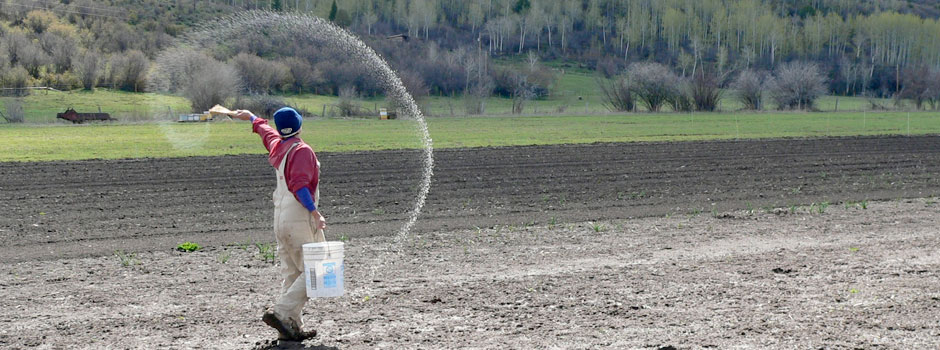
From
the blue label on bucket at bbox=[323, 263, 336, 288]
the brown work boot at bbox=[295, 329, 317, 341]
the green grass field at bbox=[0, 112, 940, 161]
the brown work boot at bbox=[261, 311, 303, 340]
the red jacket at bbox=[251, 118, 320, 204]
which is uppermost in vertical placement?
the red jacket at bbox=[251, 118, 320, 204]

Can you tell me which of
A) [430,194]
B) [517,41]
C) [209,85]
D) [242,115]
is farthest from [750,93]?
[242,115]

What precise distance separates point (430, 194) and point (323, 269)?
1158 centimetres

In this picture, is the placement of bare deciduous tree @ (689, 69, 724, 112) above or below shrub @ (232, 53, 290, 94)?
below

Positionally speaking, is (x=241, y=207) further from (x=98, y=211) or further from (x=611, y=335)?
(x=611, y=335)

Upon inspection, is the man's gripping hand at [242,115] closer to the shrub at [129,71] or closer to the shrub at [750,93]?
the shrub at [129,71]

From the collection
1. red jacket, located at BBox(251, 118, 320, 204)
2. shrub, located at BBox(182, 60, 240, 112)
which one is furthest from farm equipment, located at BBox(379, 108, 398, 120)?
red jacket, located at BBox(251, 118, 320, 204)

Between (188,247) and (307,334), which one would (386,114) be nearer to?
(188,247)

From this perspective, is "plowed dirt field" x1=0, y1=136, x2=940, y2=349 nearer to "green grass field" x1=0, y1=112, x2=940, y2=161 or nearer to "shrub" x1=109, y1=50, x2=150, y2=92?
"green grass field" x1=0, y1=112, x2=940, y2=161

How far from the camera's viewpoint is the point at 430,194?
1869cm

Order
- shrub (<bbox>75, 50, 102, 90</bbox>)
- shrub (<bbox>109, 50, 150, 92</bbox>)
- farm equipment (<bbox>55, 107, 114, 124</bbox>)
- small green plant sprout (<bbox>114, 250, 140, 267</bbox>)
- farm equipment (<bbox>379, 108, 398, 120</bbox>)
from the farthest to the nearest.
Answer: farm equipment (<bbox>55, 107, 114, 124</bbox>), farm equipment (<bbox>379, 108, 398, 120</bbox>), shrub (<bbox>75, 50, 102, 90</bbox>), shrub (<bbox>109, 50, 150, 92</bbox>), small green plant sprout (<bbox>114, 250, 140, 267</bbox>)

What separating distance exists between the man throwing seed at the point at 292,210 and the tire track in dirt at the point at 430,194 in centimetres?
581

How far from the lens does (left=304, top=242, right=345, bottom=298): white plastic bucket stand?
7055 mm

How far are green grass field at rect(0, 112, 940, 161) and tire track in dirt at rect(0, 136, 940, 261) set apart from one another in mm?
4038

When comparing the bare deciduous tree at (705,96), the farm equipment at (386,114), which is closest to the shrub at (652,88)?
the bare deciduous tree at (705,96)
